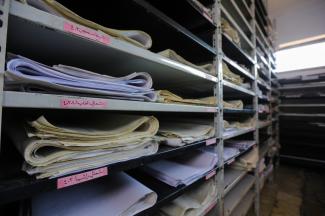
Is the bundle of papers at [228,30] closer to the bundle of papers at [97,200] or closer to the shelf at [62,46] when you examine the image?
the shelf at [62,46]

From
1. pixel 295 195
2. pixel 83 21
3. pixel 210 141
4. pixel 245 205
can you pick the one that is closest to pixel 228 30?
pixel 210 141

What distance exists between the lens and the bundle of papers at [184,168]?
0.80 metres

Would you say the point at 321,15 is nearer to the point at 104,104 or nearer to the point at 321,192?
the point at 321,192

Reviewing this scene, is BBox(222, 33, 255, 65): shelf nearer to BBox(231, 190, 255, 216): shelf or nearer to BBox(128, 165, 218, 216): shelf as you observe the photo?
BBox(128, 165, 218, 216): shelf

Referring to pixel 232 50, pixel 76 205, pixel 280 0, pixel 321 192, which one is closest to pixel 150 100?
pixel 76 205

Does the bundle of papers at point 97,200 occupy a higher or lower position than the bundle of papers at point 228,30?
lower

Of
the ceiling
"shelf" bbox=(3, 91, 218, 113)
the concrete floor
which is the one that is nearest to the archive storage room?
"shelf" bbox=(3, 91, 218, 113)

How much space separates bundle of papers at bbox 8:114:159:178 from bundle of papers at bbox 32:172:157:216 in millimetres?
147

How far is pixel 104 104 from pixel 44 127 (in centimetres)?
15

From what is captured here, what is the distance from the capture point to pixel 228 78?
1.23 metres

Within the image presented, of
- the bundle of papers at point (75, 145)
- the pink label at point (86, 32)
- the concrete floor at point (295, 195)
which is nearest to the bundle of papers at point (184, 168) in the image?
the bundle of papers at point (75, 145)

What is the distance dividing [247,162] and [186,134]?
3.56ft

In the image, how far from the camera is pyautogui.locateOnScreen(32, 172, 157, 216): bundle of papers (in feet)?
1.73

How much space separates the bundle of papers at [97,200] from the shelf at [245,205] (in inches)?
48.6
